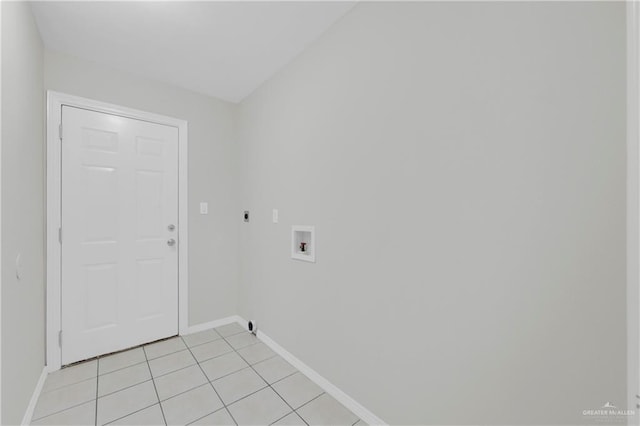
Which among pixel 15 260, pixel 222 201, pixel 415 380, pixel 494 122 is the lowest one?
pixel 415 380

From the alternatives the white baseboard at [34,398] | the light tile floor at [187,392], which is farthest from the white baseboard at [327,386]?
the white baseboard at [34,398]

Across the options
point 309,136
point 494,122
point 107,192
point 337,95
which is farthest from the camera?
point 107,192

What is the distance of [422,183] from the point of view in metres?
1.28

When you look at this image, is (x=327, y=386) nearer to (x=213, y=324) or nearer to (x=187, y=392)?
(x=187, y=392)

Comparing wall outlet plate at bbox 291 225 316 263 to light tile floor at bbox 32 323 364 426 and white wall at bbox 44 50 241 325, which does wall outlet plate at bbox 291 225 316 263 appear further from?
white wall at bbox 44 50 241 325

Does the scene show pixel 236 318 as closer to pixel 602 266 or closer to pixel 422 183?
pixel 422 183

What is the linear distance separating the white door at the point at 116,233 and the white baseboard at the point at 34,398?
14cm

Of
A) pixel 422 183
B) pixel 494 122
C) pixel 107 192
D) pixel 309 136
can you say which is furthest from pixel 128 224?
pixel 494 122

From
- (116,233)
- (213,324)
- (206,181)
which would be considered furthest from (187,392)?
(206,181)

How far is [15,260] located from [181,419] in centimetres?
123

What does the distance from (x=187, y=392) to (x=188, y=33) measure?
2506 millimetres

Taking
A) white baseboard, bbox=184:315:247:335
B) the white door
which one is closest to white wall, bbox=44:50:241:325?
white baseboard, bbox=184:315:247:335

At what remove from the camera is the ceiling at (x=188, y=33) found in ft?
5.36

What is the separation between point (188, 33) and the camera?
186 cm
